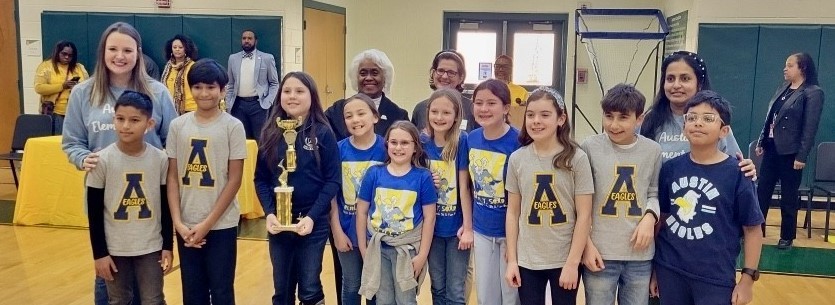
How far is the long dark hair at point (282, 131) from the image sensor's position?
261 centimetres

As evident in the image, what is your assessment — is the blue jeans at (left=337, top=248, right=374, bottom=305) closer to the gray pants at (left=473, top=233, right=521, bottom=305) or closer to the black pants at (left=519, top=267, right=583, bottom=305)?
the gray pants at (left=473, top=233, right=521, bottom=305)

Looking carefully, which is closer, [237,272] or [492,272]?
[492,272]

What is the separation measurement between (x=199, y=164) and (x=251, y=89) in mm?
4106

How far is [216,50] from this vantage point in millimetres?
6957

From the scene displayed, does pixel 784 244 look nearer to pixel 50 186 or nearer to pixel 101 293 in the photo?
pixel 101 293

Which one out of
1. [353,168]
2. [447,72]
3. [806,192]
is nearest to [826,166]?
[806,192]

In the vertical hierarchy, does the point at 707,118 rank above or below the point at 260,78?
below

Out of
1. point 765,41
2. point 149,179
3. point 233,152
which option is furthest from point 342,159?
point 765,41

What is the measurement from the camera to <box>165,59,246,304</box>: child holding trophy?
2.45m

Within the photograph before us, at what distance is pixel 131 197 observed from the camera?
2.39 m

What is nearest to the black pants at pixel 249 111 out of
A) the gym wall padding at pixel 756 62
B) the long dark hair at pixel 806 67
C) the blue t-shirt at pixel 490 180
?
the blue t-shirt at pixel 490 180

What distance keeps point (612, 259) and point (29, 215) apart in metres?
4.68

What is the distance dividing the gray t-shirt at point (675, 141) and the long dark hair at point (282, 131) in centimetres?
131

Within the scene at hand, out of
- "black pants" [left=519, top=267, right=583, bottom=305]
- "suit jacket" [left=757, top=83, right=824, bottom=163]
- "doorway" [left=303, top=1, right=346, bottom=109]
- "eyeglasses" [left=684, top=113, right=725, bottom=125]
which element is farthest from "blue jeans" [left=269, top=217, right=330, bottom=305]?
"doorway" [left=303, top=1, right=346, bottom=109]
